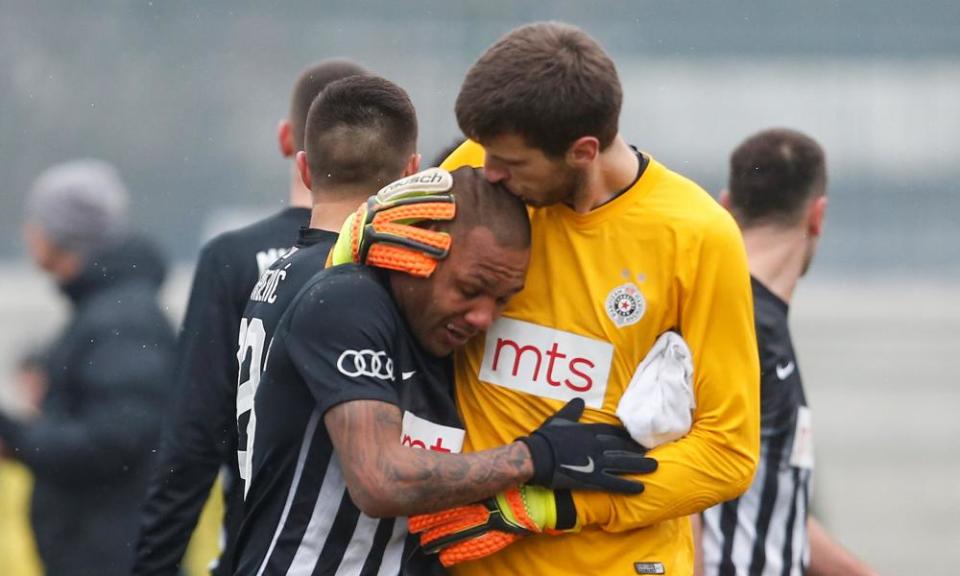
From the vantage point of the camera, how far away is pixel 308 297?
3.19 meters

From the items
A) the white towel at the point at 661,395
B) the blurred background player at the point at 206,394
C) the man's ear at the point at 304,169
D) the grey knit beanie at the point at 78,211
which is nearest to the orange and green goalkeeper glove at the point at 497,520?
the white towel at the point at 661,395

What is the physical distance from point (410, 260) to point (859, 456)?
10028mm

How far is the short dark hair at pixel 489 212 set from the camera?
126 inches

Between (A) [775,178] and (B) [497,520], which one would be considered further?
(A) [775,178]

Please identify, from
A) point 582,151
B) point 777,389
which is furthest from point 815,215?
point 582,151

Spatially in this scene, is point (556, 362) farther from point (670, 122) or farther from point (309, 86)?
point (670, 122)

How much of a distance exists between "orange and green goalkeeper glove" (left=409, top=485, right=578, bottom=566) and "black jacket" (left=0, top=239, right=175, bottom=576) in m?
2.70

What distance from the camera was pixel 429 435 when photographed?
3.29m

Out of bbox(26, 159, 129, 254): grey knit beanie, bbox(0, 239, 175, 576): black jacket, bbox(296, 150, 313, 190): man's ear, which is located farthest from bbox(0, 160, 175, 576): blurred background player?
bbox(296, 150, 313, 190): man's ear

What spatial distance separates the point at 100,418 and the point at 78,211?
1176mm

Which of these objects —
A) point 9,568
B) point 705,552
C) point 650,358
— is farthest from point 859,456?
point 650,358

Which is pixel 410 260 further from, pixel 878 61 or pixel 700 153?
pixel 878 61

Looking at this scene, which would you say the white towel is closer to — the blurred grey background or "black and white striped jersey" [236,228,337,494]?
"black and white striped jersey" [236,228,337,494]

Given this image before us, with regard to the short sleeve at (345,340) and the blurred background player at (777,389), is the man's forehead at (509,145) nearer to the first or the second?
the short sleeve at (345,340)
